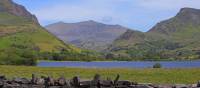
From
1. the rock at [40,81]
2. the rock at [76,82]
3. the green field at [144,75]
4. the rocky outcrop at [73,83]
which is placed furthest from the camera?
the green field at [144,75]

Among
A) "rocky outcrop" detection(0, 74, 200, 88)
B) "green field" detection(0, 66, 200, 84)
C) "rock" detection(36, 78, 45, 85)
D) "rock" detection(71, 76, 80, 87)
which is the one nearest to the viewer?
"rocky outcrop" detection(0, 74, 200, 88)

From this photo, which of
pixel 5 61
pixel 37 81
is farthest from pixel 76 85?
pixel 5 61

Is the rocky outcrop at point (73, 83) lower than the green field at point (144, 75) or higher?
higher

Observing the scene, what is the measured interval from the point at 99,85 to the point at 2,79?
19.4ft

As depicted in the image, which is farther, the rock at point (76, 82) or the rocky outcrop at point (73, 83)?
the rock at point (76, 82)

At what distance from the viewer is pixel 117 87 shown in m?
25.4

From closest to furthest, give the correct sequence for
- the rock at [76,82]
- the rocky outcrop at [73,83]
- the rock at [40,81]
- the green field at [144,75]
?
the rocky outcrop at [73,83] < the rock at [76,82] < the rock at [40,81] < the green field at [144,75]

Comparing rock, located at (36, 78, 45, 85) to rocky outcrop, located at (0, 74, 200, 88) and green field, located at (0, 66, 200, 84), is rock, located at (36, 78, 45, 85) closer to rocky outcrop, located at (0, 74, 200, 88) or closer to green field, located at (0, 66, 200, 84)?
rocky outcrop, located at (0, 74, 200, 88)

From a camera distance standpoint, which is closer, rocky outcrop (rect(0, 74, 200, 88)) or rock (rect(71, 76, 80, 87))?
rocky outcrop (rect(0, 74, 200, 88))

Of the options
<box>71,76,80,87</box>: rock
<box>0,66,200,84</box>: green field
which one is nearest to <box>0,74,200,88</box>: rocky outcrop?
<box>71,76,80,87</box>: rock

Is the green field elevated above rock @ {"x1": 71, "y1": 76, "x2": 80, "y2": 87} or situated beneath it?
situated beneath

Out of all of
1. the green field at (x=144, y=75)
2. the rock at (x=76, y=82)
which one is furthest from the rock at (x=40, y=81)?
the green field at (x=144, y=75)

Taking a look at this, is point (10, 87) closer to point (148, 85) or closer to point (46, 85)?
point (46, 85)

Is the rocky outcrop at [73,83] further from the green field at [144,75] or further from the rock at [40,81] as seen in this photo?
the green field at [144,75]
